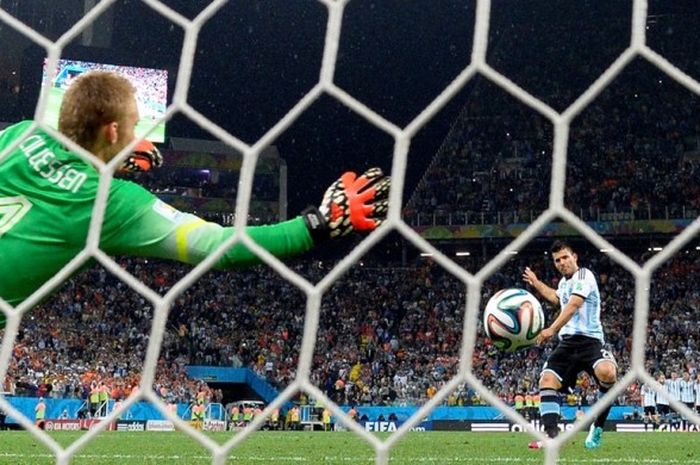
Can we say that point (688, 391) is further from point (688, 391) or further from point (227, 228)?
point (227, 228)

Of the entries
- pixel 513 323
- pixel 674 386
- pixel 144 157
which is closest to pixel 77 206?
pixel 144 157

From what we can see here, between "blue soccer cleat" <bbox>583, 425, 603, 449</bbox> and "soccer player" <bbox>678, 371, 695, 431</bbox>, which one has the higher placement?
"soccer player" <bbox>678, 371, 695, 431</bbox>

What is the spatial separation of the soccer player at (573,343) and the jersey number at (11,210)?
3.59 m

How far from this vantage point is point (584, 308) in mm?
5496

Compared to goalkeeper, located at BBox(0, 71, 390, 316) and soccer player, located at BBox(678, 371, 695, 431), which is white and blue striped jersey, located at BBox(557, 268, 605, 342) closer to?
goalkeeper, located at BBox(0, 71, 390, 316)

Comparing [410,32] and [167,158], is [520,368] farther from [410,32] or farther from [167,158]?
[167,158]

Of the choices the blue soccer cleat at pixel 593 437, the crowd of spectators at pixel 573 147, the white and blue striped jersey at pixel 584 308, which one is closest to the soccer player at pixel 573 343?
the white and blue striped jersey at pixel 584 308

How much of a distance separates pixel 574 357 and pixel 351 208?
398cm

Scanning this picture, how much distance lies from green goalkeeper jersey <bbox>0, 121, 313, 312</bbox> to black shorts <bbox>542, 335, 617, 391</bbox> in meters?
3.86

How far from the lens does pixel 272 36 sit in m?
20.9

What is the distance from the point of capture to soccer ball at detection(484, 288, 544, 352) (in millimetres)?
4203

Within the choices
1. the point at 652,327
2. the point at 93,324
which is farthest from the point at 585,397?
the point at 93,324

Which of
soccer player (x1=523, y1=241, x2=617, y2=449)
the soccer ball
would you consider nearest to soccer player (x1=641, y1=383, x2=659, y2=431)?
soccer player (x1=523, y1=241, x2=617, y2=449)

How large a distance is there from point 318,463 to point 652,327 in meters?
14.1
